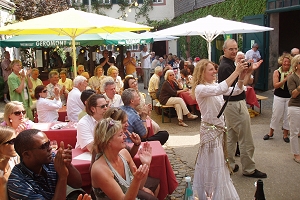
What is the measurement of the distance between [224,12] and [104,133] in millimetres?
15622

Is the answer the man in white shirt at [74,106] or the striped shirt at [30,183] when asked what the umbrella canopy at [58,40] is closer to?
the man in white shirt at [74,106]

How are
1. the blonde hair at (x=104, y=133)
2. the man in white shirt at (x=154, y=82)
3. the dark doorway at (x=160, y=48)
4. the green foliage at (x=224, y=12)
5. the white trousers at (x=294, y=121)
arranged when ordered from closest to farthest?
the blonde hair at (x=104, y=133) < the white trousers at (x=294, y=121) < the man in white shirt at (x=154, y=82) < the green foliage at (x=224, y=12) < the dark doorway at (x=160, y=48)

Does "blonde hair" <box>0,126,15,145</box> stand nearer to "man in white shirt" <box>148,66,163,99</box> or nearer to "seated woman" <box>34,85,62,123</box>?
"seated woman" <box>34,85,62,123</box>

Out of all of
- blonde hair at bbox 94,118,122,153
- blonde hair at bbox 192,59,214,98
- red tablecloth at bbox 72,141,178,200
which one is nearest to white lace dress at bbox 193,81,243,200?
blonde hair at bbox 192,59,214,98

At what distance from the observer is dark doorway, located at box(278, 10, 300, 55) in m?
15.0

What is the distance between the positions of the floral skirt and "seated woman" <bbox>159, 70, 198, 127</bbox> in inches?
194

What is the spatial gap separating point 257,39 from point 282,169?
9.31 metres

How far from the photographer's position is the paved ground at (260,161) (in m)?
4.97

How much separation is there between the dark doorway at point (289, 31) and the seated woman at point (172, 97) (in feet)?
24.0

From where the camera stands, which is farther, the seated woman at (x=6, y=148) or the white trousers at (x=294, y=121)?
the white trousers at (x=294, y=121)

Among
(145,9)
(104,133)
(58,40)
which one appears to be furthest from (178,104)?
(145,9)

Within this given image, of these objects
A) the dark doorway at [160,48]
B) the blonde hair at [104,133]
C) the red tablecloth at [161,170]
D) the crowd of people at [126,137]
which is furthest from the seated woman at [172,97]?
the dark doorway at [160,48]

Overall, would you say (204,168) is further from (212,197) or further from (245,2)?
(245,2)

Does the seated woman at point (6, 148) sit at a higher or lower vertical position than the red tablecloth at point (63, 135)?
higher
